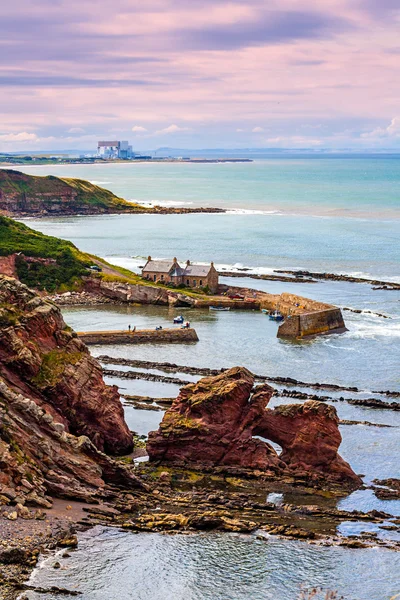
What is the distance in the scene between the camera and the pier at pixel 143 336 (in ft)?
347

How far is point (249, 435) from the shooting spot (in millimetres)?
64875

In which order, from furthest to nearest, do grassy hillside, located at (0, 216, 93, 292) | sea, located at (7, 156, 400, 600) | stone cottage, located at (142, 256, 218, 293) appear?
grassy hillside, located at (0, 216, 93, 292) → stone cottage, located at (142, 256, 218, 293) → sea, located at (7, 156, 400, 600)

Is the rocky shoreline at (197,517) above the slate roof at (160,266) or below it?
below

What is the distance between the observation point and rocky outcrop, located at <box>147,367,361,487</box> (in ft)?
211

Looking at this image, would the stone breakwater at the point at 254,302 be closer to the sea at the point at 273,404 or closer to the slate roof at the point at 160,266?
the sea at the point at 273,404

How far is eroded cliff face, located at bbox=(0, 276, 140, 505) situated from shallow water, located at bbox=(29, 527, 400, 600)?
491 cm

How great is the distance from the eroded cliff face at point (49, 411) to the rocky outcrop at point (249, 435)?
13.2ft

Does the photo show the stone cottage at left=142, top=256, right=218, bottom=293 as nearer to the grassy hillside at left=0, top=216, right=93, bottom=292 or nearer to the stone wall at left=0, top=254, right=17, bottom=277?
the grassy hillside at left=0, top=216, right=93, bottom=292

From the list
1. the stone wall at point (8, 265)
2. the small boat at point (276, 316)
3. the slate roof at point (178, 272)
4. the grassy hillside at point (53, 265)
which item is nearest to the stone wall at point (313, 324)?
the small boat at point (276, 316)

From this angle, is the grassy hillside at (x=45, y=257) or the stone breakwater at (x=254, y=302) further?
the grassy hillside at (x=45, y=257)

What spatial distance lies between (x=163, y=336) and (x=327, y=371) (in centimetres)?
2040

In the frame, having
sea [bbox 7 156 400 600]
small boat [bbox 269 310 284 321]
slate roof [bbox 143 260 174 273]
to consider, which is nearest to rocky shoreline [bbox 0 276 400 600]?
sea [bbox 7 156 400 600]

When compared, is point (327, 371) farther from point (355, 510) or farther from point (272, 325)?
point (355, 510)

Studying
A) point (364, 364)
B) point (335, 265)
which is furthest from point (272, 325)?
point (335, 265)
